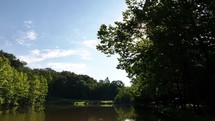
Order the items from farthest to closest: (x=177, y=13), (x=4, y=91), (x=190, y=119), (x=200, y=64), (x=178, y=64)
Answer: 1. (x=4, y=91)
2. (x=200, y=64)
3. (x=190, y=119)
4. (x=178, y=64)
5. (x=177, y=13)

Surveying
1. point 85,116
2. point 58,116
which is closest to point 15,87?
point 85,116

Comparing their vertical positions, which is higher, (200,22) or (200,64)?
(200,22)

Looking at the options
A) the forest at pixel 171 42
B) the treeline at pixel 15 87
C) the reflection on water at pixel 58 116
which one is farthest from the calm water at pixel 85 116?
the treeline at pixel 15 87

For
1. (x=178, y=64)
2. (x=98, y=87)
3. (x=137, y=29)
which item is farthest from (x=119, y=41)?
(x=98, y=87)

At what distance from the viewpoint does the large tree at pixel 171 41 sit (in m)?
24.2

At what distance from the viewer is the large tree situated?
951 inches

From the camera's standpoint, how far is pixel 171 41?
81.4 ft

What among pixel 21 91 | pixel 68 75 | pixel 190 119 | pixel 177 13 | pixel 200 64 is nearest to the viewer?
pixel 177 13

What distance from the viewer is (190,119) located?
27.2m

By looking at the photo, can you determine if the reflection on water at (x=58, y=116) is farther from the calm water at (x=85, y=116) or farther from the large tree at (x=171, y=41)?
the large tree at (x=171, y=41)

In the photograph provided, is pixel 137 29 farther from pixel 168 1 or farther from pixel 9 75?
pixel 9 75

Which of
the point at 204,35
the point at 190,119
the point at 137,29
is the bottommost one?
the point at 190,119

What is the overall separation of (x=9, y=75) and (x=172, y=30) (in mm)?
57239

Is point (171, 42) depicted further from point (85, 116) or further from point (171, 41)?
point (85, 116)
